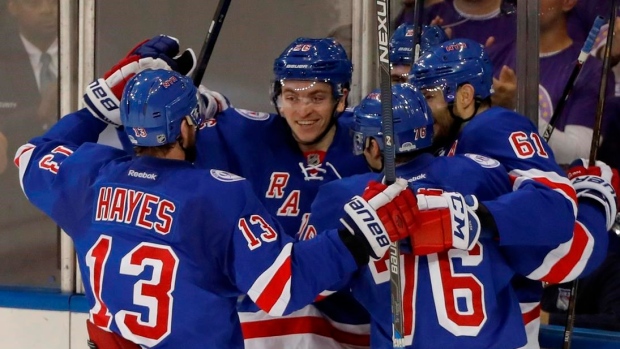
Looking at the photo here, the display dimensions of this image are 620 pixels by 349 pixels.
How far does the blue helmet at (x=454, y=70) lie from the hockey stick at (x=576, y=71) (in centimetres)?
41

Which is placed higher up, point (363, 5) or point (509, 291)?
point (363, 5)

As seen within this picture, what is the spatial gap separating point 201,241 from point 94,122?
0.71 m

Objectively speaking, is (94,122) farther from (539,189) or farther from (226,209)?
(539,189)

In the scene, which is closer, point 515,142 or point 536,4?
point 515,142

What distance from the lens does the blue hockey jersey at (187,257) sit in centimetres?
214

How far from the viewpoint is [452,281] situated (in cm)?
221

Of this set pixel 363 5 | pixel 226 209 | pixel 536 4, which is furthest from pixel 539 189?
pixel 363 5

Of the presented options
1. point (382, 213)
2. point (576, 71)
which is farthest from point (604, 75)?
point (382, 213)

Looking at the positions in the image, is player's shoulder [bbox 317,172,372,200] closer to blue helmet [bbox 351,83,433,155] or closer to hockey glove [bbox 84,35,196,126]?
blue helmet [bbox 351,83,433,155]

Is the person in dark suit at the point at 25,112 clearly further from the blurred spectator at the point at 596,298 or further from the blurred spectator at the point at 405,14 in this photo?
the blurred spectator at the point at 596,298

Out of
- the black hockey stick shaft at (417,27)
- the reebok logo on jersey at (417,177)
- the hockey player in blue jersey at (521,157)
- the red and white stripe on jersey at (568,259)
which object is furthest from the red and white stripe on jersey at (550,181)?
the black hockey stick shaft at (417,27)

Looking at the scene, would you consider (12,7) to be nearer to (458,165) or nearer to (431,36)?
(431,36)

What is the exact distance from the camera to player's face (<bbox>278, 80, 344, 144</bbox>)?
8.70 ft

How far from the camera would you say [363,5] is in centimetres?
326
